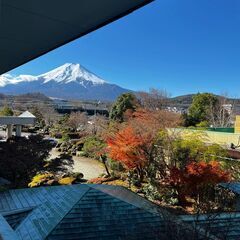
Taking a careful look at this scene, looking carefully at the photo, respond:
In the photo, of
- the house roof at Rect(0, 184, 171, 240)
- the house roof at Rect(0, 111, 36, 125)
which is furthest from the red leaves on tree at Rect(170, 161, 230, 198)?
the house roof at Rect(0, 111, 36, 125)

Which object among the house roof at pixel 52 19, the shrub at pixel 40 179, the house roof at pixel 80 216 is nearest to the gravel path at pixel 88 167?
the shrub at pixel 40 179

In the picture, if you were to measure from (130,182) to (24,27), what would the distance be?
13223 mm

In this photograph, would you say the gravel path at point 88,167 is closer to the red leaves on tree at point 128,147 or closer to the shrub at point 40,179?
the shrub at point 40,179

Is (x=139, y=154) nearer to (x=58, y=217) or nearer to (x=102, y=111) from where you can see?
(x=58, y=217)

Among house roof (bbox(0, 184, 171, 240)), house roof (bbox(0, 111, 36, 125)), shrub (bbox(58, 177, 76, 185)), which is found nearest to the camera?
house roof (bbox(0, 184, 171, 240))

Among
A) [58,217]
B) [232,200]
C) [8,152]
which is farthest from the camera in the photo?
[8,152]

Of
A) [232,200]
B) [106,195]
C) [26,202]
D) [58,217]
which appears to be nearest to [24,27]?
[58,217]

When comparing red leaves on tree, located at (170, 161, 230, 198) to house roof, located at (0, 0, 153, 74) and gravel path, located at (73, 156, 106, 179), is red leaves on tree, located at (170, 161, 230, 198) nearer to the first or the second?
gravel path, located at (73, 156, 106, 179)

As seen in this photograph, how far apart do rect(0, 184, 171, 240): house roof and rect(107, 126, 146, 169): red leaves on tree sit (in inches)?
203

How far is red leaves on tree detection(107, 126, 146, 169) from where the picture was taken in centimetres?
1359

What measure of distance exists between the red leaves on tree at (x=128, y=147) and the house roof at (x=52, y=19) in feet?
37.3

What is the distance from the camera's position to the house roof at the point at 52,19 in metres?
1.46

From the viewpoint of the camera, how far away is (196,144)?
12.7m

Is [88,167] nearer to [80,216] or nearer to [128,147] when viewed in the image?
[128,147]
